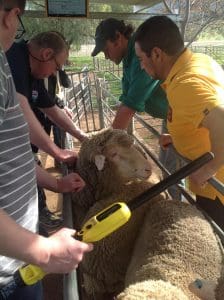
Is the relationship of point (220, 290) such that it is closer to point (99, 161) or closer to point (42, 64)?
point (99, 161)

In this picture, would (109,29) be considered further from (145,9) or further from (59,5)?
(145,9)

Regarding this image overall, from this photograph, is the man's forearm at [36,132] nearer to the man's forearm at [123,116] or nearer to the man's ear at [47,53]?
the man's forearm at [123,116]


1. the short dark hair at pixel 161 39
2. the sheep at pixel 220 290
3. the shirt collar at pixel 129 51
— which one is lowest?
the sheep at pixel 220 290

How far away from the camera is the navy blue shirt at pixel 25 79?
2.34m

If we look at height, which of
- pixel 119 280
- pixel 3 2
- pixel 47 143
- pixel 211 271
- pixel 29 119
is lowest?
pixel 119 280

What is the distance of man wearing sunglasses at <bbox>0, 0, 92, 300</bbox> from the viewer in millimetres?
886

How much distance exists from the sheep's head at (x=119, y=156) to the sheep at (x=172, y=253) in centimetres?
35

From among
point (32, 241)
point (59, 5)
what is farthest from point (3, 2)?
point (59, 5)

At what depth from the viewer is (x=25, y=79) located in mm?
2379

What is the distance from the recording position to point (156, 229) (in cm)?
168

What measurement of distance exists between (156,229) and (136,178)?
20.2 inches

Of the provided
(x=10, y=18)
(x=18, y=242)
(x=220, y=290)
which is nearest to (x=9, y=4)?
(x=10, y=18)

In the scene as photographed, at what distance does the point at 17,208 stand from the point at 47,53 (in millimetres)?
1670

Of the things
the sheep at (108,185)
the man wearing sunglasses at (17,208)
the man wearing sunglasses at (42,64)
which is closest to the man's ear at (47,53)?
the man wearing sunglasses at (42,64)
